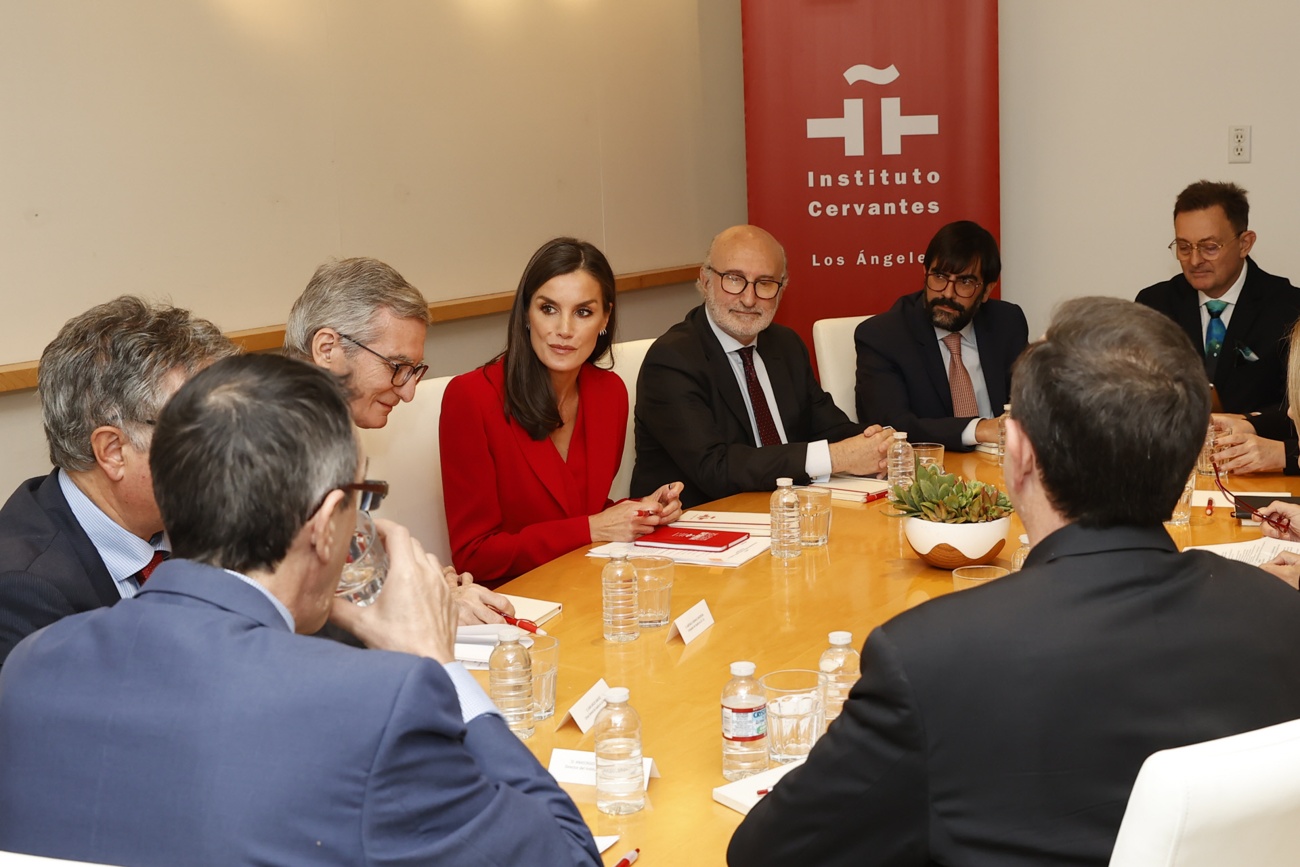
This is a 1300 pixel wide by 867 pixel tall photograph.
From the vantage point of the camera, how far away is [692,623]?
2.29m

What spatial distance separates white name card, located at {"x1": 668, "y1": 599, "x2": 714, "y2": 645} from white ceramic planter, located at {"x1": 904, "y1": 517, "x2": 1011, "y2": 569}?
1.81 feet

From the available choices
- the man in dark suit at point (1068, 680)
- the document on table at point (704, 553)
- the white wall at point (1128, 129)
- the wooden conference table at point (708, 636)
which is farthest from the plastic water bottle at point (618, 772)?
the white wall at point (1128, 129)

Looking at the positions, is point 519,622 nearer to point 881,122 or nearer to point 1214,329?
point 1214,329

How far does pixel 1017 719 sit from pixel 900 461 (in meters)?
2.20

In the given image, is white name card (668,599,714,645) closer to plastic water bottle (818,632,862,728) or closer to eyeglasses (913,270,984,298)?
plastic water bottle (818,632,862,728)

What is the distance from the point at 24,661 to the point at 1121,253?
5.55m

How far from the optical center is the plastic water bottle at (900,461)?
3441 millimetres

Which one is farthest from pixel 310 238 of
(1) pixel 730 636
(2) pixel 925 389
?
(1) pixel 730 636

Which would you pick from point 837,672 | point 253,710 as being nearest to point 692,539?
point 837,672

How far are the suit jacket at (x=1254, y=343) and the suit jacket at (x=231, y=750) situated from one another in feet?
12.6

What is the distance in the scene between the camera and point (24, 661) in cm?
129

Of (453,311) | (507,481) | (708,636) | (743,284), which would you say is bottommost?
(708,636)

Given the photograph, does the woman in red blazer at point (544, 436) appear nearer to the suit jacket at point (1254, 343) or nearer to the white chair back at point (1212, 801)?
the white chair back at point (1212, 801)

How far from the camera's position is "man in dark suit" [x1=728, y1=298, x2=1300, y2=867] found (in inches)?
50.9
